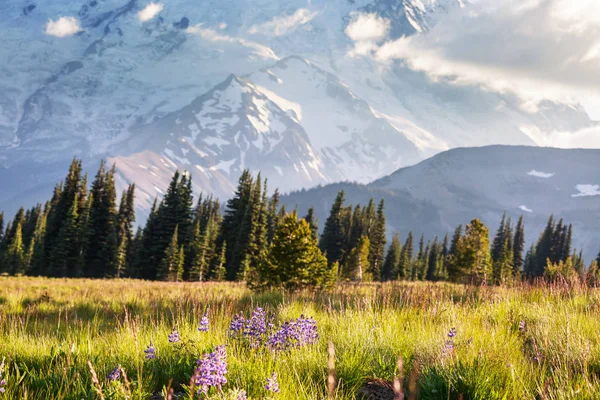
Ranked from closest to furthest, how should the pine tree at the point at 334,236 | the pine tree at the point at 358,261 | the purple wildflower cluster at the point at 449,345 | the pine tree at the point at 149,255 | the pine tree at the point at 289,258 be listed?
the purple wildflower cluster at the point at 449,345
the pine tree at the point at 289,258
the pine tree at the point at 149,255
the pine tree at the point at 358,261
the pine tree at the point at 334,236

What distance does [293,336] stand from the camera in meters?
4.36

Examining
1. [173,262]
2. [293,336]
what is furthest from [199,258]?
[293,336]

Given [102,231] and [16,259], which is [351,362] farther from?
[16,259]

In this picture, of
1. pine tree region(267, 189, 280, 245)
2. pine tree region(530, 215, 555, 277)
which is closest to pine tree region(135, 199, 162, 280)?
pine tree region(267, 189, 280, 245)

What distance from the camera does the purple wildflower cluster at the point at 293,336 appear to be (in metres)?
A: 4.15

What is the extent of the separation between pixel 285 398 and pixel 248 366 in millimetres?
642

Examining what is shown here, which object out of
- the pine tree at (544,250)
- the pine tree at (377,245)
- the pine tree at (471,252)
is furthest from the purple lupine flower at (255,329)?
the pine tree at (544,250)

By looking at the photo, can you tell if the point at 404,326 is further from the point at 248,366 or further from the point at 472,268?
the point at 472,268

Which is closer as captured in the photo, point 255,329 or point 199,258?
point 255,329

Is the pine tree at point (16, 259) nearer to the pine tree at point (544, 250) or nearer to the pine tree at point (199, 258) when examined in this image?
the pine tree at point (199, 258)

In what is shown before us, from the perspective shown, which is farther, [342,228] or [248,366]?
[342,228]

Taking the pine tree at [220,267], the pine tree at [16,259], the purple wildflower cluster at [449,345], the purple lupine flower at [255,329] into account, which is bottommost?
the pine tree at [16,259]

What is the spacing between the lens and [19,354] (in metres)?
4.39

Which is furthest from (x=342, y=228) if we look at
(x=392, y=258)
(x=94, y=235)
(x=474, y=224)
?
(x=94, y=235)
